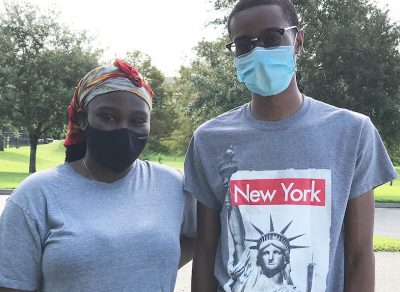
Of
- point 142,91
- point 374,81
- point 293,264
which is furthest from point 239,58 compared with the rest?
point 374,81

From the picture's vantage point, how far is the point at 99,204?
2.05m

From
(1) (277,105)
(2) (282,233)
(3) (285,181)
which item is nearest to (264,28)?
(1) (277,105)

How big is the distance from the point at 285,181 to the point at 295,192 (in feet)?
0.20

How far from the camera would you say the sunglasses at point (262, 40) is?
217 cm

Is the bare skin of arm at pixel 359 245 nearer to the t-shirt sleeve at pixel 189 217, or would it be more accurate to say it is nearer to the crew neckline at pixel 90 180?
the t-shirt sleeve at pixel 189 217

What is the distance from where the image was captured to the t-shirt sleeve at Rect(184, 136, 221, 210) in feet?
7.34

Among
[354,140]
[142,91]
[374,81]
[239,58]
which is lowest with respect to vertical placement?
[354,140]

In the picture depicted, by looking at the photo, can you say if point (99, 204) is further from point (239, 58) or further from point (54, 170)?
point (239, 58)

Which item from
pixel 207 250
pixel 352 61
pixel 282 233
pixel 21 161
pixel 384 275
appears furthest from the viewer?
pixel 21 161

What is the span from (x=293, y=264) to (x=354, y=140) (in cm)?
58

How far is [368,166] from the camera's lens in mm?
2006

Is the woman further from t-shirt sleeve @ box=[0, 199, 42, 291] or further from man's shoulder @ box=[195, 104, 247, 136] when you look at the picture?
man's shoulder @ box=[195, 104, 247, 136]

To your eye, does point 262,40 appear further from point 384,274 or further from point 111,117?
point 384,274

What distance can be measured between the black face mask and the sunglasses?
615 mm
